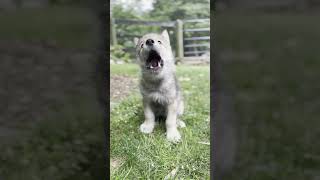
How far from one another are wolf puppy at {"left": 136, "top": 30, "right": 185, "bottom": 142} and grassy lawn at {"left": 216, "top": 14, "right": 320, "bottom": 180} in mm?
476

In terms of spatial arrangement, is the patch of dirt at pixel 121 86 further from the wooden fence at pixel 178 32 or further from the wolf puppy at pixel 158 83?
the wolf puppy at pixel 158 83

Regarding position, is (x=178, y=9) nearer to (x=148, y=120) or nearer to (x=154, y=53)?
(x=154, y=53)

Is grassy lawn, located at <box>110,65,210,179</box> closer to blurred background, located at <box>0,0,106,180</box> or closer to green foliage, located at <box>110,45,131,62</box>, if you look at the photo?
blurred background, located at <box>0,0,106,180</box>

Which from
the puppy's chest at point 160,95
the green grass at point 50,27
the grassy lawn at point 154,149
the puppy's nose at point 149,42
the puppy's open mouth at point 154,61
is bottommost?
the grassy lawn at point 154,149

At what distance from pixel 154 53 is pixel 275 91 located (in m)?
0.79

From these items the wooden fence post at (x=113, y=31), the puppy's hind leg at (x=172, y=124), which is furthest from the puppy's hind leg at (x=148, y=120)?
the wooden fence post at (x=113, y=31)

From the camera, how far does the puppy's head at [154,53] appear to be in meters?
2.62

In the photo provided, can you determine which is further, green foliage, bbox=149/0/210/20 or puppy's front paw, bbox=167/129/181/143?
green foliage, bbox=149/0/210/20

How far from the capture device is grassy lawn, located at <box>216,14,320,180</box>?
7.84 feet

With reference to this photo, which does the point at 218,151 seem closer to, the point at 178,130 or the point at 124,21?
the point at 178,130

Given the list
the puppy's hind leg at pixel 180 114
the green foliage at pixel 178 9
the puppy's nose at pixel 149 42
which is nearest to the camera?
the puppy's nose at pixel 149 42

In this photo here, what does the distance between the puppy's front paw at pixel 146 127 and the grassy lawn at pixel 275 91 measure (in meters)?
0.64

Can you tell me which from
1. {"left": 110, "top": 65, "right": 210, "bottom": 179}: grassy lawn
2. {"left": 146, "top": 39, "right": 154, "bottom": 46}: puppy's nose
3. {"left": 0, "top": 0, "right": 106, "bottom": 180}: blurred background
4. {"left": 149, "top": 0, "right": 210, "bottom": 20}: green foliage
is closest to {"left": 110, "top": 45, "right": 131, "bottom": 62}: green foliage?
{"left": 149, "top": 0, "right": 210, "bottom": 20}: green foliage

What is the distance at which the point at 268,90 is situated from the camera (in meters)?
2.48
